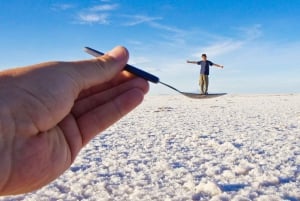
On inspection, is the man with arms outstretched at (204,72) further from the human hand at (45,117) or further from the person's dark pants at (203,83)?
the human hand at (45,117)

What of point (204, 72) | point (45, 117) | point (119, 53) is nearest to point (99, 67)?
point (119, 53)

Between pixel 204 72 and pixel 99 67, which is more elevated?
pixel 204 72

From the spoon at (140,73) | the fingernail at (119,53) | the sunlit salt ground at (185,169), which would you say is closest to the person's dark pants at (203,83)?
the sunlit salt ground at (185,169)

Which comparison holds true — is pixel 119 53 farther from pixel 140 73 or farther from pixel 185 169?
pixel 185 169

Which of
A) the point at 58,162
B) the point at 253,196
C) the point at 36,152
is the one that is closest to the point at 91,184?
the point at 253,196

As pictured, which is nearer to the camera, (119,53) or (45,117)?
(45,117)

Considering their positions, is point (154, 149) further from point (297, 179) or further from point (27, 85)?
point (27, 85)

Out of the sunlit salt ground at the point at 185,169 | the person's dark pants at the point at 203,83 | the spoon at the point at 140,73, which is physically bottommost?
the sunlit salt ground at the point at 185,169

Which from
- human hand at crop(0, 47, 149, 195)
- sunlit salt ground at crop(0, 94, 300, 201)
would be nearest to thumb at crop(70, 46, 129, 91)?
human hand at crop(0, 47, 149, 195)

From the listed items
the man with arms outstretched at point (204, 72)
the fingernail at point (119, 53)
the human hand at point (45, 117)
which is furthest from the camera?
the man with arms outstretched at point (204, 72)
